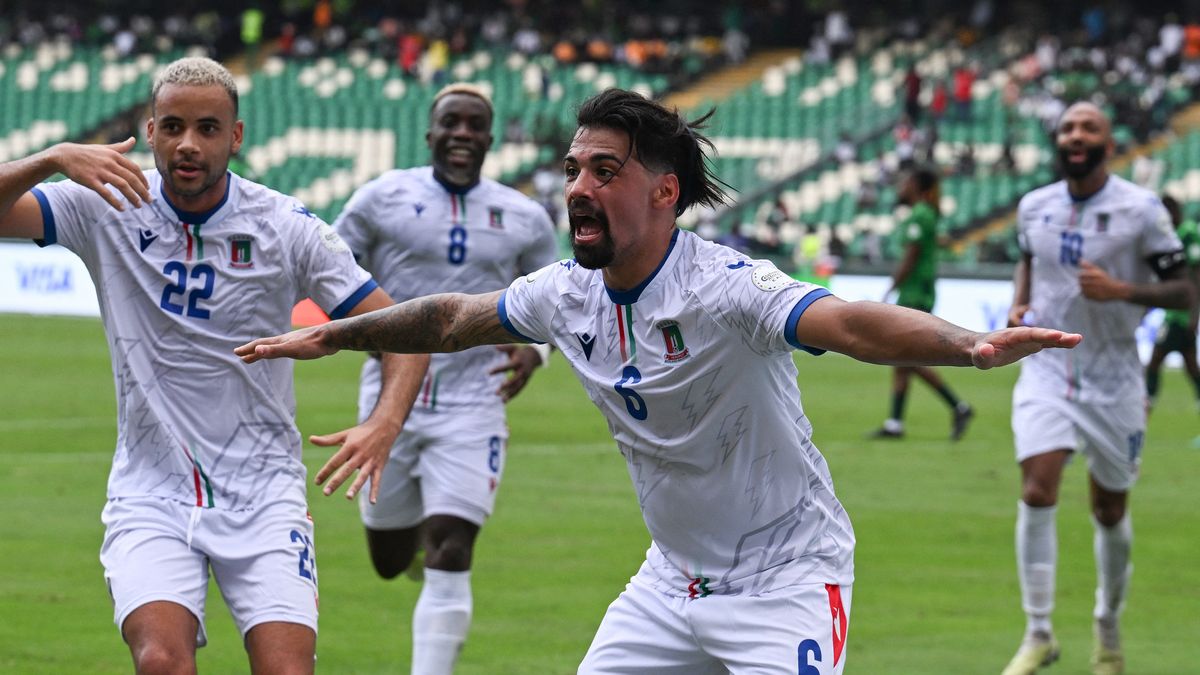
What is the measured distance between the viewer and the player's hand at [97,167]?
5551mm

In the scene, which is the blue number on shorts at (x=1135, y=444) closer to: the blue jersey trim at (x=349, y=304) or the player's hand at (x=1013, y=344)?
the blue jersey trim at (x=349, y=304)

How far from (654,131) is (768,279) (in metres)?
0.56

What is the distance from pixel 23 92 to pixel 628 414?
4545 centimetres

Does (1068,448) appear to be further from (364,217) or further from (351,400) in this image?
(351,400)

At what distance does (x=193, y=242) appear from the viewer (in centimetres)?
618

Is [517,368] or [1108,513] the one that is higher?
[517,368]

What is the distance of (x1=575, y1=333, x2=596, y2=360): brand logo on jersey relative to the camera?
208 inches

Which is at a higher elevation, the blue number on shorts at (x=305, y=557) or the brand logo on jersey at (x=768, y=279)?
the brand logo on jersey at (x=768, y=279)

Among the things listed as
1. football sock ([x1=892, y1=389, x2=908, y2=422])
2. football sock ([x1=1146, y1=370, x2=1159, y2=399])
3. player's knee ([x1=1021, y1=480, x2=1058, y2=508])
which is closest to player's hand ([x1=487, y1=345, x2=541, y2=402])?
player's knee ([x1=1021, y1=480, x2=1058, y2=508])

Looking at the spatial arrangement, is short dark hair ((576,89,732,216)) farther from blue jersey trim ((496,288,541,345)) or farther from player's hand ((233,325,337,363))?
player's hand ((233,325,337,363))

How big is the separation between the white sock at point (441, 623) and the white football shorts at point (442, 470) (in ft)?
1.37

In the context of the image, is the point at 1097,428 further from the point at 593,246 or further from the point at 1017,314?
the point at 593,246

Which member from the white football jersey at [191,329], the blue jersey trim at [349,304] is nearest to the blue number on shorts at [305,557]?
the white football jersey at [191,329]

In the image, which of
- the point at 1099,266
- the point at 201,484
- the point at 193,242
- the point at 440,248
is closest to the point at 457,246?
the point at 440,248
